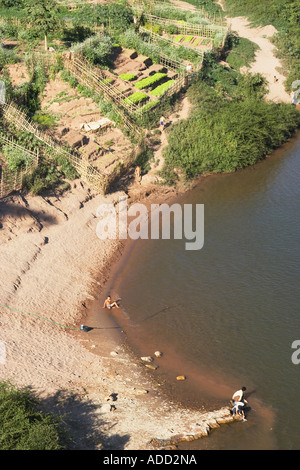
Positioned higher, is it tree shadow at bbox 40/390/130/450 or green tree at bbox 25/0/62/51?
green tree at bbox 25/0/62/51

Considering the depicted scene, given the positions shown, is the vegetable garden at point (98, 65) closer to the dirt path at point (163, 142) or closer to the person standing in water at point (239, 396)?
the dirt path at point (163, 142)

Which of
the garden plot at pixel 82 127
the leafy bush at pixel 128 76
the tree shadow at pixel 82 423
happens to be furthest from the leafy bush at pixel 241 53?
the tree shadow at pixel 82 423

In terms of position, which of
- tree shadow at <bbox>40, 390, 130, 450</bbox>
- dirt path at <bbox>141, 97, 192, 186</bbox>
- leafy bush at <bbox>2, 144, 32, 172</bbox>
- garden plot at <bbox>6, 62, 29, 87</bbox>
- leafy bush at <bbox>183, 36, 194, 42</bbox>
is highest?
leafy bush at <bbox>183, 36, 194, 42</bbox>

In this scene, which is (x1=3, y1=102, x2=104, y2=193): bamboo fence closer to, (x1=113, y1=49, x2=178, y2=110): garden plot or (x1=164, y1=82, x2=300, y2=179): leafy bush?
(x1=164, y1=82, x2=300, y2=179): leafy bush

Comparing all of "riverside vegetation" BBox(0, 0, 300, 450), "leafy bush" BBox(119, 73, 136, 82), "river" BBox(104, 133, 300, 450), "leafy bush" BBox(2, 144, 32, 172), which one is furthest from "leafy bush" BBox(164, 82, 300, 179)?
"leafy bush" BBox(2, 144, 32, 172)

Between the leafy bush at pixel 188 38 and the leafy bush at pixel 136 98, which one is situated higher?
the leafy bush at pixel 188 38
